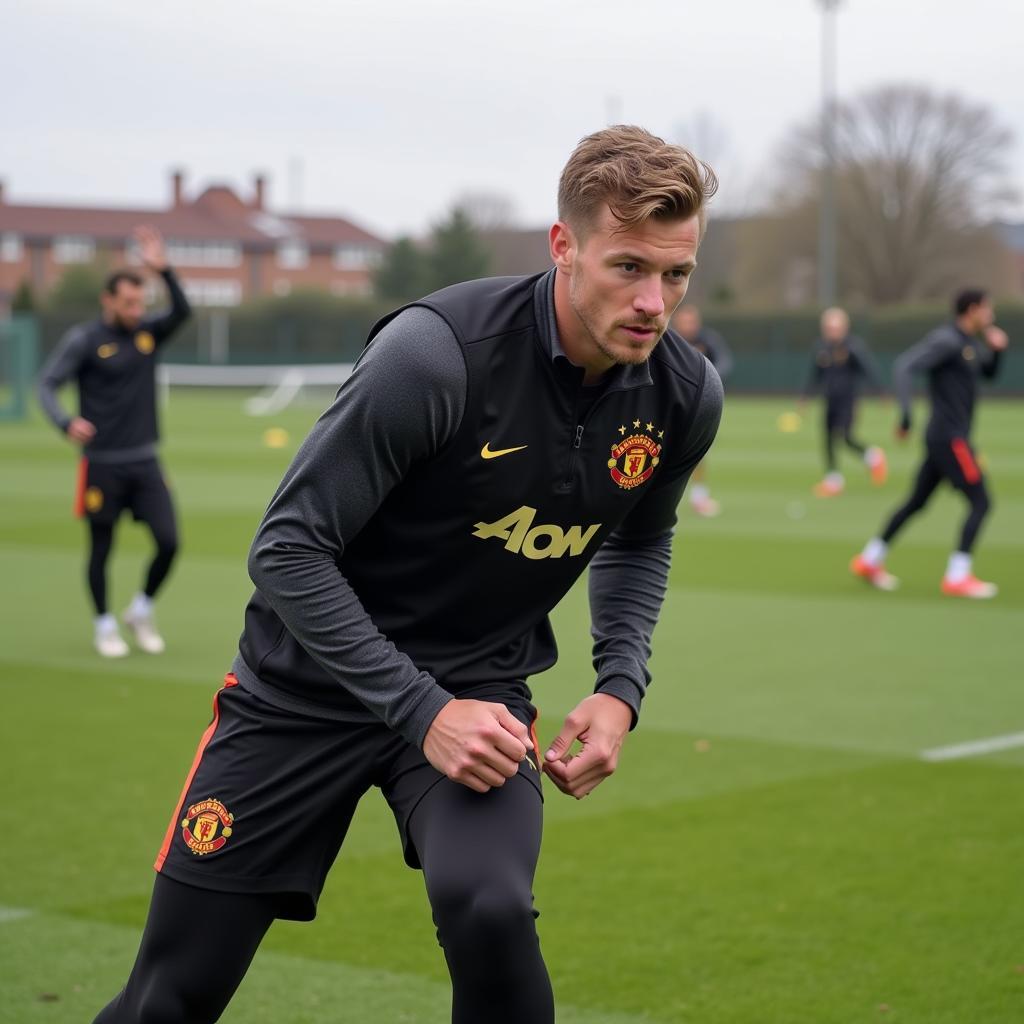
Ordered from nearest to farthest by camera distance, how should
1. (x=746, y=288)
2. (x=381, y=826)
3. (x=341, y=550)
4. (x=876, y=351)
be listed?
(x=341, y=550)
(x=381, y=826)
(x=876, y=351)
(x=746, y=288)

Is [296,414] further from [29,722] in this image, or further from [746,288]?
[29,722]

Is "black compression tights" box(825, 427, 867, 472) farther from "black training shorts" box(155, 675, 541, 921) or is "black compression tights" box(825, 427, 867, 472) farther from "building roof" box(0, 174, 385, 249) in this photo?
"building roof" box(0, 174, 385, 249)

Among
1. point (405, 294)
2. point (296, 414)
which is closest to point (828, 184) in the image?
point (296, 414)

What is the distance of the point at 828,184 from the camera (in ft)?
174

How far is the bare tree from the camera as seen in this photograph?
68.9m

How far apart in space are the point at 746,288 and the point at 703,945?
71.5 meters

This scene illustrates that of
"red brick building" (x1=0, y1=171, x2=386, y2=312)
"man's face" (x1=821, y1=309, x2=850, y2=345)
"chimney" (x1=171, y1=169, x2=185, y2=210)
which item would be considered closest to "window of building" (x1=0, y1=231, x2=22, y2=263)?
"red brick building" (x1=0, y1=171, x2=386, y2=312)

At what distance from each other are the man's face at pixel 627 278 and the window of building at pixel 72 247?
104678mm

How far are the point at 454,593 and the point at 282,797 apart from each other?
0.52m

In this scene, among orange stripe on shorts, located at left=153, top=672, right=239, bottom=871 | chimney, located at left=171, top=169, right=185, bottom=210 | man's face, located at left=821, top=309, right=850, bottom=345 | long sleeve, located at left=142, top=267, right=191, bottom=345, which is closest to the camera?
orange stripe on shorts, located at left=153, top=672, right=239, bottom=871

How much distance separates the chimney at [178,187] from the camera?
368ft

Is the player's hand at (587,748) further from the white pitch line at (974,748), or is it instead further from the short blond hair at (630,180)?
the white pitch line at (974,748)

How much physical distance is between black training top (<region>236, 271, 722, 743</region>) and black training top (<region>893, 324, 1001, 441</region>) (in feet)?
32.5

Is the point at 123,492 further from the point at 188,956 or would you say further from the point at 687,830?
the point at 188,956
